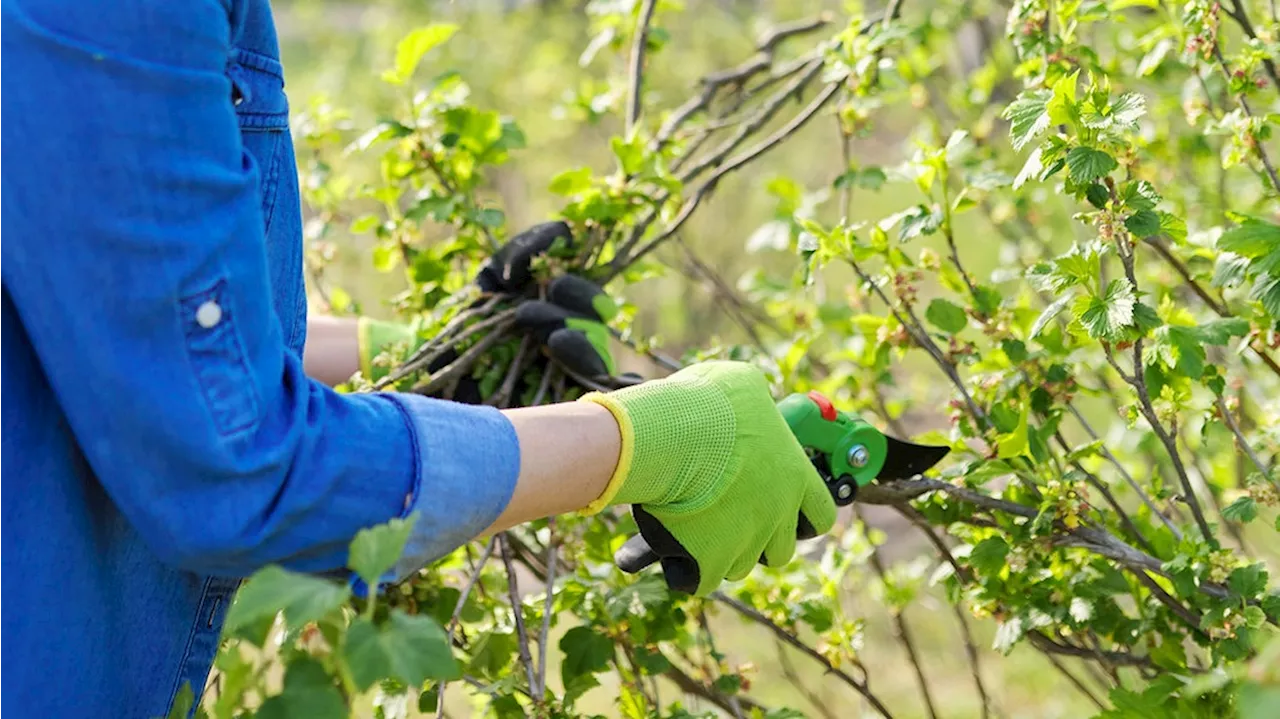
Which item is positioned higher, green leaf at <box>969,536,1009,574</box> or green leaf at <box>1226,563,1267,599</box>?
green leaf at <box>1226,563,1267,599</box>

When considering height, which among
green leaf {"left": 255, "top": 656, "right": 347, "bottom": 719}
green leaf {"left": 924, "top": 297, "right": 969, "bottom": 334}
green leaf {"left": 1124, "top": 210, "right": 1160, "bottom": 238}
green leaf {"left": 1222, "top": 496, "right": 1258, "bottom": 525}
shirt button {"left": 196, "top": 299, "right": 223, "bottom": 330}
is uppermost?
shirt button {"left": 196, "top": 299, "right": 223, "bottom": 330}

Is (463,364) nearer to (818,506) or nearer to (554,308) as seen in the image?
(554,308)

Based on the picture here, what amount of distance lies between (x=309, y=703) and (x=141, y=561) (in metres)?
0.41

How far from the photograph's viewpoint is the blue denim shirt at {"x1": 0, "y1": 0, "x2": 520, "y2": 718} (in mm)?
984

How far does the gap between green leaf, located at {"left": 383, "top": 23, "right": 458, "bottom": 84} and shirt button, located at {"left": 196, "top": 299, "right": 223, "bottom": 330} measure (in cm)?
91

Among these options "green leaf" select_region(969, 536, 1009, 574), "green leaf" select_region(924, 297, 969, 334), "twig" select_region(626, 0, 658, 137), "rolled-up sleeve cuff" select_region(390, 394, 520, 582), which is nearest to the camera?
"rolled-up sleeve cuff" select_region(390, 394, 520, 582)

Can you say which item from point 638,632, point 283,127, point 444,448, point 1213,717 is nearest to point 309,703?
point 444,448

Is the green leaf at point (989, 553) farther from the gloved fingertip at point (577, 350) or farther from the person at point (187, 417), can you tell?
the gloved fingertip at point (577, 350)

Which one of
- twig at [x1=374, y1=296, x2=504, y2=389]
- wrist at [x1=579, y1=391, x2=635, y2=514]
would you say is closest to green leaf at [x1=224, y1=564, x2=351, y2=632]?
wrist at [x1=579, y1=391, x2=635, y2=514]

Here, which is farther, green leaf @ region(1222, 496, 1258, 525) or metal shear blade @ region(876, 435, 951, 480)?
metal shear blade @ region(876, 435, 951, 480)

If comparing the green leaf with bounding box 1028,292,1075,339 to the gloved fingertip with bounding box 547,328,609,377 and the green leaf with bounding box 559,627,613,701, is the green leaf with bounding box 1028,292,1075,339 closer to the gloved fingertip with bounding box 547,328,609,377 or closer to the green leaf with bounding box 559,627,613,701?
the gloved fingertip with bounding box 547,328,609,377

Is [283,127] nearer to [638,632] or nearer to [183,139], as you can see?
[183,139]

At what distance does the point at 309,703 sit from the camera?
947 mm

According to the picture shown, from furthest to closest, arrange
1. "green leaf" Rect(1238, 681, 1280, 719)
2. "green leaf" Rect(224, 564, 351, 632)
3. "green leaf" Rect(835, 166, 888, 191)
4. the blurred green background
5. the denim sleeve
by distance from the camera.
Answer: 1. the blurred green background
2. "green leaf" Rect(835, 166, 888, 191)
3. the denim sleeve
4. "green leaf" Rect(224, 564, 351, 632)
5. "green leaf" Rect(1238, 681, 1280, 719)
